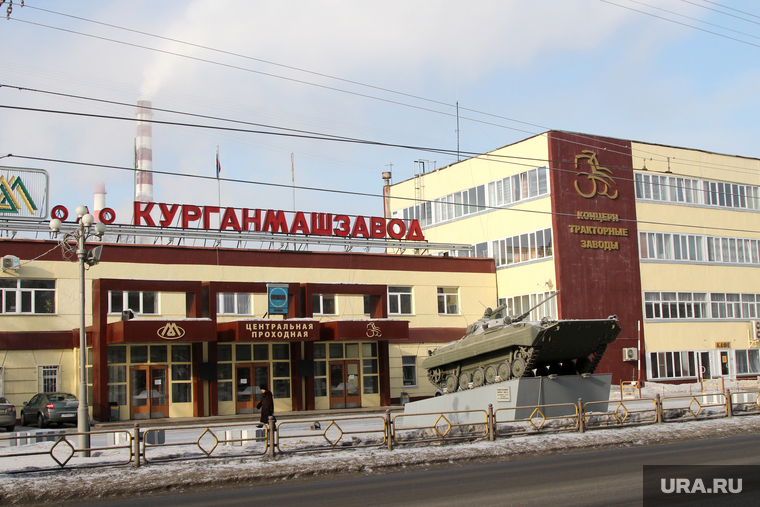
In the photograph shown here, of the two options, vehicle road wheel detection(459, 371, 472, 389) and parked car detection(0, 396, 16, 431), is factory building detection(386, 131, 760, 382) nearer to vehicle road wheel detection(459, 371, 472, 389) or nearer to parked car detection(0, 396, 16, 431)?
vehicle road wheel detection(459, 371, 472, 389)

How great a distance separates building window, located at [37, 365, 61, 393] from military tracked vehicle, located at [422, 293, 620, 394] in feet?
53.2

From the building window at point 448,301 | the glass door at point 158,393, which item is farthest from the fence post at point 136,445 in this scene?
the building window at point 448,301

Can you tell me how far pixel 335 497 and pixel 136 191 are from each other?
51327 millimetres

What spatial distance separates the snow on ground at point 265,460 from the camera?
1428 centimetres

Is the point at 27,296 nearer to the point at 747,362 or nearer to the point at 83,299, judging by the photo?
the point at 83,299

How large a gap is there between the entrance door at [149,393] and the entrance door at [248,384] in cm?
325

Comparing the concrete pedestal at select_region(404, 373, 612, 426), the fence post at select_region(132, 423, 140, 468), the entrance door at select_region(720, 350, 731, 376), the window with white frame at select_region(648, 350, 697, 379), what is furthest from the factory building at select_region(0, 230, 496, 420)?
the entrance door at select_region(720, 350, 731, 376)

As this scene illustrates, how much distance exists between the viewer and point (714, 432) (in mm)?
21000

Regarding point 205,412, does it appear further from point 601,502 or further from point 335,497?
point 601,502

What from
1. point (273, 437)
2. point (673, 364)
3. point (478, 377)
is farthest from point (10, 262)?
point (673, 364)

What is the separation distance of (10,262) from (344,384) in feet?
50.9

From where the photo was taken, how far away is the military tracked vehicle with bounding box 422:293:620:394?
25.3 meters

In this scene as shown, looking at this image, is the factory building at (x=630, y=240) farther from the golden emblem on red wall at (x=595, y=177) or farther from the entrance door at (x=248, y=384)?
the entrance door at (x=248, y=384)

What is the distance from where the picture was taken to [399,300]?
40.0m
